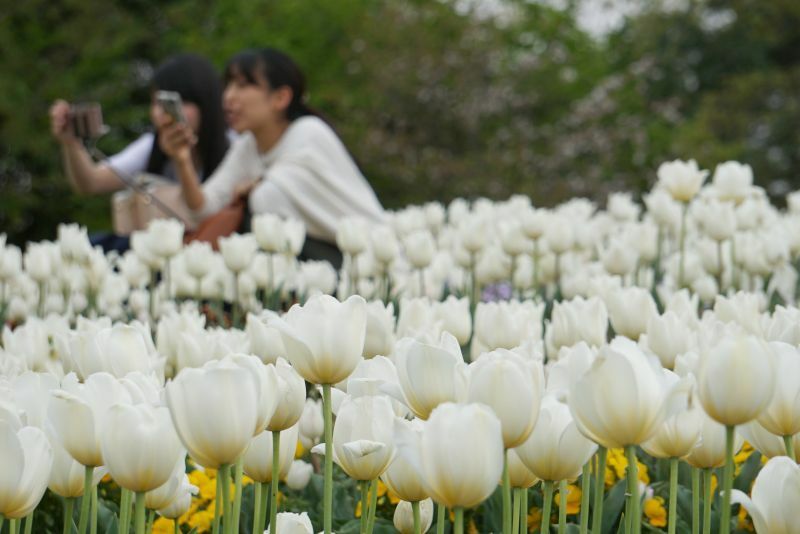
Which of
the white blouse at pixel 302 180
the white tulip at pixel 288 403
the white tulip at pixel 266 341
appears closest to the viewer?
the white tulip at pixel 288 403

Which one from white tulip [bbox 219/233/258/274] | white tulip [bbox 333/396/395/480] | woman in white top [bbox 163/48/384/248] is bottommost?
white tulip [bbox 333/396/395/480]

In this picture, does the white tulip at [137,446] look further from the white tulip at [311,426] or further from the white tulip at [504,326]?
the white tulip at [311,426]

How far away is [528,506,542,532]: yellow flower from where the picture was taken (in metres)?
2.09

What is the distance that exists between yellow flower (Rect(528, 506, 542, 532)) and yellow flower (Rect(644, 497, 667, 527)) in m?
0.19

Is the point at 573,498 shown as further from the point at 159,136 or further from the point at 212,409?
the point at 159,136

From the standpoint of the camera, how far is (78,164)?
650cm

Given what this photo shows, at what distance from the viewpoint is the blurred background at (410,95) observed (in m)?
12.1

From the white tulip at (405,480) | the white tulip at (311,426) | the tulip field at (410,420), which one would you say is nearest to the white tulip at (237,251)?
the tulip field at (410,420)

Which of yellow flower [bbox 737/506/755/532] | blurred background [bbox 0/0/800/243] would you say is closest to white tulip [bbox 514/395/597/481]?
yellow flower [bbox 737/506/755/532]

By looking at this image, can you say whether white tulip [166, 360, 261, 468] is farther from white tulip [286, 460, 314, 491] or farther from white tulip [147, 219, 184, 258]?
white tulip [147, 219, 184, 258]

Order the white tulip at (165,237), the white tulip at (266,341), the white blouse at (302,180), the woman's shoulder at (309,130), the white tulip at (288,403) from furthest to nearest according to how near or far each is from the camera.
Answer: the woman's shoulder at (309,130) < the white blouse at (302,180) < the white tulip at (165,237) < the white tulip at (266,341) < the white tulip at (288,403)

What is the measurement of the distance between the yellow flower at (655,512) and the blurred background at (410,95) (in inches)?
366

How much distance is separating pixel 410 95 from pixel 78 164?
630cm

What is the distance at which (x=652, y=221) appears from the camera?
14.4 feet
